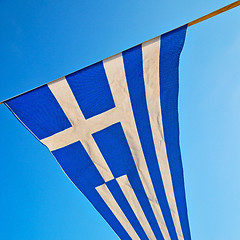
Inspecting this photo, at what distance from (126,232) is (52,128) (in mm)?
1869

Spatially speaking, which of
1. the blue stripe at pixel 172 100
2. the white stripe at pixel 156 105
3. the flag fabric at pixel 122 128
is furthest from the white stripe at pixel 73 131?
the blue stripe at pixel 172 100

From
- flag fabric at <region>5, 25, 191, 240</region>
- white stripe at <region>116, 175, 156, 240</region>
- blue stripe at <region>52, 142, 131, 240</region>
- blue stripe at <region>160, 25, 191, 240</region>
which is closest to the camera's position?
blue stripe at <region>160, 25, 191, 240</region>

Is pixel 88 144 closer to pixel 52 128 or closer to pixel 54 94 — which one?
pixel 52 128

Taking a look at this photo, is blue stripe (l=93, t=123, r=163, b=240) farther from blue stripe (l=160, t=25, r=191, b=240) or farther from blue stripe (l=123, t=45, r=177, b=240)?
blue stripe (l=160, t=25, r=191, b=240)

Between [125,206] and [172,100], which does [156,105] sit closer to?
[172,100]

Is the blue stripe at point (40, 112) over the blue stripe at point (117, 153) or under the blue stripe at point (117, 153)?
over

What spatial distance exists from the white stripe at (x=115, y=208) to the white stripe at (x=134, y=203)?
0.17m

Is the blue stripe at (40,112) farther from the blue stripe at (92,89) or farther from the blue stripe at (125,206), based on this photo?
the blue stripe at (125,206)

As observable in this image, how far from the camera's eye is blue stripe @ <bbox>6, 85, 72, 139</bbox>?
191 cm

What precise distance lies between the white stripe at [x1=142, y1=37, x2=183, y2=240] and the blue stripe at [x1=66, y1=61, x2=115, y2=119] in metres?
0.42

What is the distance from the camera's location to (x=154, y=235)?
296 centimetres

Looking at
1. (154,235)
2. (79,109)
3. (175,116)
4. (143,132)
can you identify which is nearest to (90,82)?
(79,109)

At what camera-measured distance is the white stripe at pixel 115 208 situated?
98.5 inches

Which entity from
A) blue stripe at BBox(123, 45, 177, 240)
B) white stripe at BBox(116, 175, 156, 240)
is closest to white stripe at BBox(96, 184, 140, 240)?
white stripe at BBox(116, 175, 156, 240)
